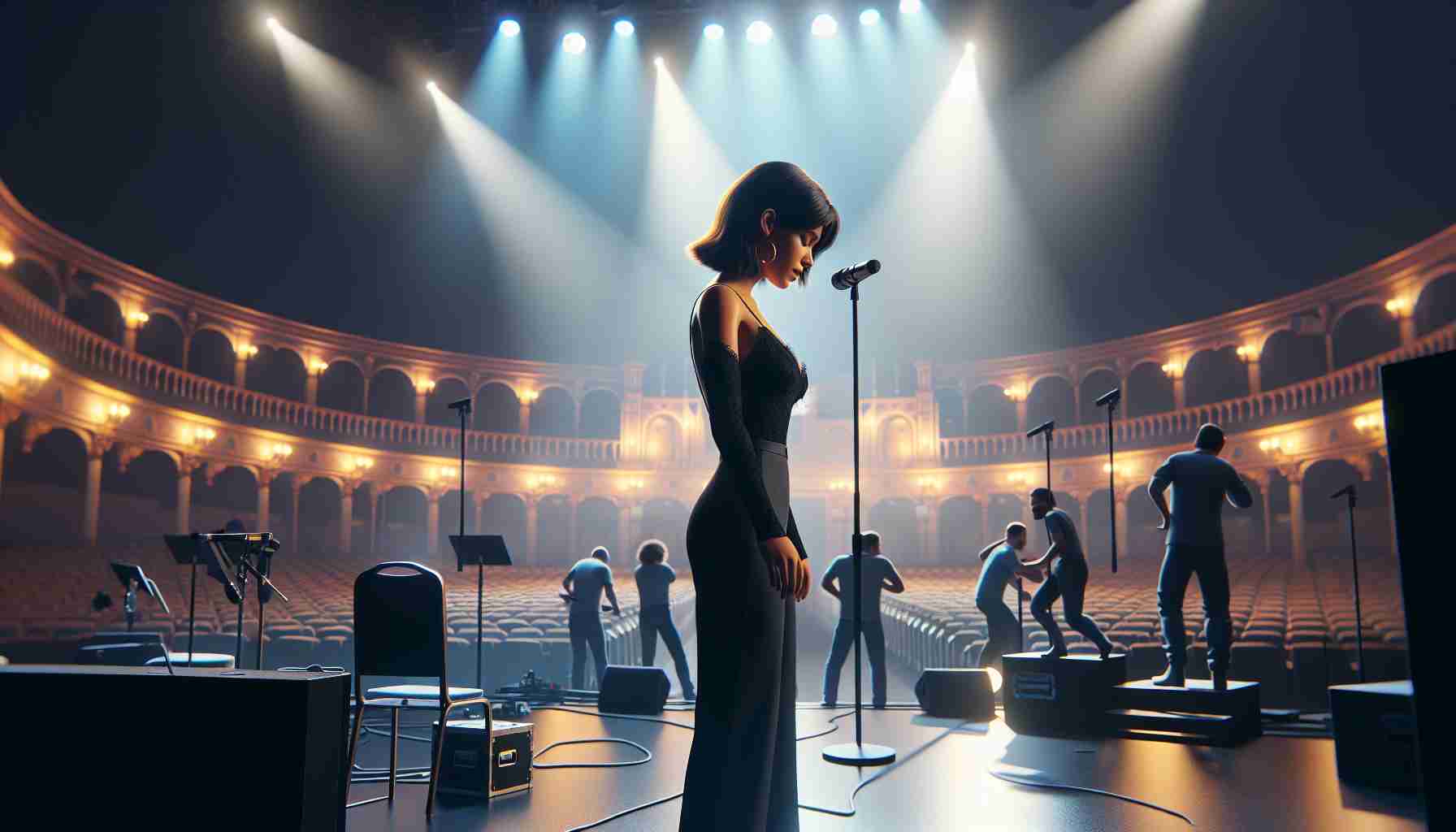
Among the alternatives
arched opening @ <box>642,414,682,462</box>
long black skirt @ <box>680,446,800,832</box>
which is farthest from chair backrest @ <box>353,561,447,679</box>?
arched opening @ <box>642,414,682,462</box>

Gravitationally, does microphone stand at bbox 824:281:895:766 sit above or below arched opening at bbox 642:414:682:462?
below

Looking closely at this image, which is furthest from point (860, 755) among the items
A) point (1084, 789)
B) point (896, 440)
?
point (896, 440)

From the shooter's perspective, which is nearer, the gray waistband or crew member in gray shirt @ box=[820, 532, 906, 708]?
the gray waistband

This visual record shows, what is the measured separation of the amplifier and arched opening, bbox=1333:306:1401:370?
72.5ft

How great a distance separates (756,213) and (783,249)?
12 centimetres

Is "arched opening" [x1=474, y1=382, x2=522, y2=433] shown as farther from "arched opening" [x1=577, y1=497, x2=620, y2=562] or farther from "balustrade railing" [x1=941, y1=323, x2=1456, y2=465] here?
"balustrade railing" [x1=941, y1=323, x2=1456, y2=465]

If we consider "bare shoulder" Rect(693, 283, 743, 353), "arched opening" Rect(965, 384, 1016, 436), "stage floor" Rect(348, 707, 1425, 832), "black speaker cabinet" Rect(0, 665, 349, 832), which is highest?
"arched opening" Rect(965, 384, 1016, 436)

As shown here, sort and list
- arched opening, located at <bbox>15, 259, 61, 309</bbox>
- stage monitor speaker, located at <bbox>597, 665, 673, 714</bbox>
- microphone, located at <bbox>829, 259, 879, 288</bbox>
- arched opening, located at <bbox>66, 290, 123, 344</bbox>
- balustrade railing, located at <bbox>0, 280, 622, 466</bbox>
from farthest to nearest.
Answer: arched opening, located at <bbox>66, 290, 123, 344</bbox> < arched opening, located at <bbox>15, 259, 61, 309</bbox> < balustrade railing, located at <bbox>0, 280, 622, 466</bbox> < stage monitor speaker, located at <bbox>597, 665, 673, 714</bbox> < microphone, located at <bbox>829, 259, 879, 288</bbox>

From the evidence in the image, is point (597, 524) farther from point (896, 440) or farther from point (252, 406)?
point (252, 406)

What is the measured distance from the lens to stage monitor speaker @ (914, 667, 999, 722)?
6.46 m

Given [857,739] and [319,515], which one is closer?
[857,739]

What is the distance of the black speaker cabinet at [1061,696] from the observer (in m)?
5.75

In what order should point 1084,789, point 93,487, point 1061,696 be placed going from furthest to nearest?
point 93,487 < point 1061,696 < point 1084,789

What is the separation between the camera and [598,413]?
3128cm
